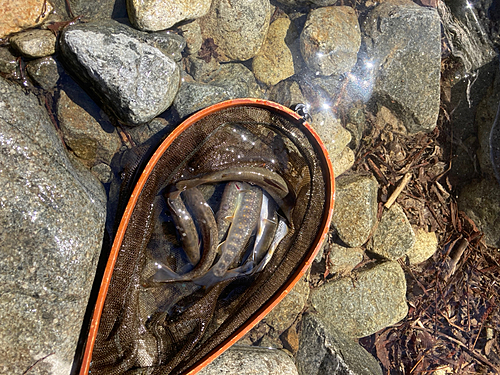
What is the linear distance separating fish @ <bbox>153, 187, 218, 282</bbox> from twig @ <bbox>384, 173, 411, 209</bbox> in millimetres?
2754

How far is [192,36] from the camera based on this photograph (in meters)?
4.68

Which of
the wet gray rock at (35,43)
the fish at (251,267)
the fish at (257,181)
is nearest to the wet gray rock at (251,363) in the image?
the fish at (251,267)

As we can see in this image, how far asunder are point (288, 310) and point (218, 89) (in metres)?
3.29

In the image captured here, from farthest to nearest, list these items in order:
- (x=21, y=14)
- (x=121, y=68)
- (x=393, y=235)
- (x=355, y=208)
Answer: (x=393, y=235) < (x=355, y=208) < (x=21, y=14) < (x=121, y=68)

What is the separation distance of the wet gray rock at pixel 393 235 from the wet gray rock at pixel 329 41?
2.31 m

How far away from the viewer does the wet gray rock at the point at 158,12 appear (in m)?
4.06

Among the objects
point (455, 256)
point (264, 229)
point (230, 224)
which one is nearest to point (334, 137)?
point (264, 229)

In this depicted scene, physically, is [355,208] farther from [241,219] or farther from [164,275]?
[164,275]

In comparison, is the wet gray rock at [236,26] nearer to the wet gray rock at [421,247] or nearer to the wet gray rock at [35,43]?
the wet gray rock at [35,43]

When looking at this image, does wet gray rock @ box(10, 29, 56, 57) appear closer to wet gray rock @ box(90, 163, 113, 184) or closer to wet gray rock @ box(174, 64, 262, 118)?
wet gray rock @ box(90, 163, 113, 184)

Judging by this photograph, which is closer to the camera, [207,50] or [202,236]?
[202,236]

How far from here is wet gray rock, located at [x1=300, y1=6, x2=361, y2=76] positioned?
481 centimetres

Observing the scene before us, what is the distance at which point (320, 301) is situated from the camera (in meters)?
5.20

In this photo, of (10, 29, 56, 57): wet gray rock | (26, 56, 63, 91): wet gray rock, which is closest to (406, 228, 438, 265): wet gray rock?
(26, 56, 63, 91): wet gray rock
